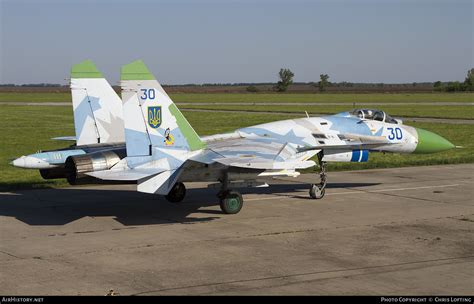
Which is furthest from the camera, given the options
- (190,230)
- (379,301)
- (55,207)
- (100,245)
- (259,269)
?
(55,207)

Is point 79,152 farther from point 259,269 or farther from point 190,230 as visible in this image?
point 259,269

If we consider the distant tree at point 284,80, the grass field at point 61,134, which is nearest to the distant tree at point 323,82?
the distant tree at point 284,80

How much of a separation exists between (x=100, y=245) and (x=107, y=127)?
5.59m

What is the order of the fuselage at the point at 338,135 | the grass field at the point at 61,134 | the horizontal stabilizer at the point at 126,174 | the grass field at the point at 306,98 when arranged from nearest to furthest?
the horizontal stabilizer at the point at 126,174 → the fuselage at the point at 338,135 → the grass field at the point at 61,134 → the grass field at the point at 306,98

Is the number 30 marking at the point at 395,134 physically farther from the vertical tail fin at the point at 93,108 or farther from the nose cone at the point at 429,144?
the vertical tail fin at the point at 93,108

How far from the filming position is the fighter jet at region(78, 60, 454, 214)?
1502 cm

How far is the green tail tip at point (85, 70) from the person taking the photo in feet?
60.0

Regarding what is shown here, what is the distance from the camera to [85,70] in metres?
18.4

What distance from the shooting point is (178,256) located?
12.4 m

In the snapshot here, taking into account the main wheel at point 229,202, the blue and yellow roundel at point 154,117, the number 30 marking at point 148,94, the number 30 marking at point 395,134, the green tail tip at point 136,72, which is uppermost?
the green tail tip at point 136,72

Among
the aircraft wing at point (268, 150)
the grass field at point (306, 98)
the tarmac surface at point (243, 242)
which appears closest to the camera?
the tarmac surface at point (243, 242)

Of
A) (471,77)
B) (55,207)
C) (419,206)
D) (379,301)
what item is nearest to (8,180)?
(55,207)

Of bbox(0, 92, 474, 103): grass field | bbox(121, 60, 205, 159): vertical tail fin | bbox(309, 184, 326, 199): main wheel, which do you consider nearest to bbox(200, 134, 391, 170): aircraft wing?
bbox(121, 60, 205, 159): vertical tail fin

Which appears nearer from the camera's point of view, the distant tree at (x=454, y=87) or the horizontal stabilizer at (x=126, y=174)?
the horizontal stabilizer at (x=126, y=174)
